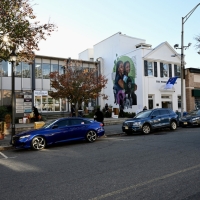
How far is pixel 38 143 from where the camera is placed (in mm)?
10773

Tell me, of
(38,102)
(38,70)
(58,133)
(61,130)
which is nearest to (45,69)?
(38,70)

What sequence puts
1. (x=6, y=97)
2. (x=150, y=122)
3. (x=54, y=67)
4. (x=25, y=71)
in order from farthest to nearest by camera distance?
(x=54, y=67), (x=25, y=71), (x=6, y=97), (x=150, y=122)

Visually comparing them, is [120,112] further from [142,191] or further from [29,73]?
[142,191]

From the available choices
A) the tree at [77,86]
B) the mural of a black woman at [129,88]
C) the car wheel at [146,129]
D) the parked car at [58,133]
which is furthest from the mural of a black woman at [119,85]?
the parked car at [58,133]

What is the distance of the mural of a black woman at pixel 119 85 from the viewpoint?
31.8 metres

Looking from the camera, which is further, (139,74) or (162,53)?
(162,53)

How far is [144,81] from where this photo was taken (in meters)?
29.1

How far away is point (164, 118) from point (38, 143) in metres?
8.60

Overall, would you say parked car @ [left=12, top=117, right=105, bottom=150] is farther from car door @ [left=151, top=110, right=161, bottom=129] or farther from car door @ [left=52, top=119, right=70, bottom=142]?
car door @ [left=151, top=110, right=161, bottom=129]

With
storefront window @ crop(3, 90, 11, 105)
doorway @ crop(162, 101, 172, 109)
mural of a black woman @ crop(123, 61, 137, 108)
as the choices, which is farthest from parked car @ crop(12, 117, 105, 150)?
doorway @ crop(162, 101, 172, 109)

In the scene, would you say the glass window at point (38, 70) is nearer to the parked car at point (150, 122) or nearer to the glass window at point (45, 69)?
the glass window at point (45, 69)

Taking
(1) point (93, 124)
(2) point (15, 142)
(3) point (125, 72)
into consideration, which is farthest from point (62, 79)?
(3) point (125, 72)

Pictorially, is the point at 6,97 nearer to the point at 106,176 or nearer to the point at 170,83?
the point at 170,83

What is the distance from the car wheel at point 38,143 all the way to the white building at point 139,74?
63.8 feet
